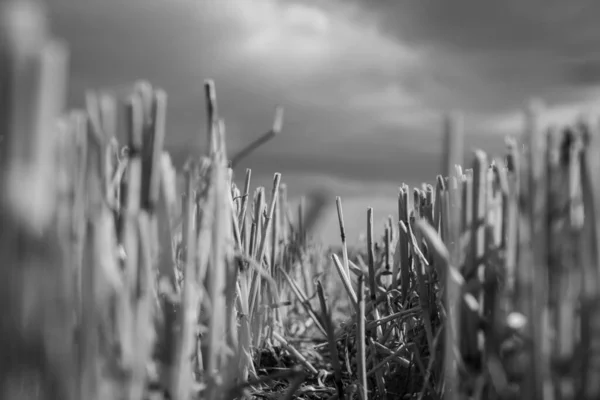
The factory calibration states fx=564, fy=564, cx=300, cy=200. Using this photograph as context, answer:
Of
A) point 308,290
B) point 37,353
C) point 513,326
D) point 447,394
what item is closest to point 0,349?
point 37,353

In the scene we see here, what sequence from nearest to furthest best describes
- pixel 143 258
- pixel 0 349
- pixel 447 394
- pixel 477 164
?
pixel 0 349 → pixel 143 258 → pixel 477 164 → pixel 447 394

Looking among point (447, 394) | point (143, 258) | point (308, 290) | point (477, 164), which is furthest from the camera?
point (308, 290)

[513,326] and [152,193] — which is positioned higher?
[152,193]

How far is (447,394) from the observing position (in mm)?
1445

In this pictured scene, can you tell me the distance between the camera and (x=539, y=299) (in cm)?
107

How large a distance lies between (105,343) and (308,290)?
309 centimetres

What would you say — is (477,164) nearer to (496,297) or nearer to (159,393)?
(496,297)

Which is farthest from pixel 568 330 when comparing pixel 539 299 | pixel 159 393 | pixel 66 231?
pixel 66 231

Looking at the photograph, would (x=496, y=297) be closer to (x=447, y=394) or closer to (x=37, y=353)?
(x=447, y=394)

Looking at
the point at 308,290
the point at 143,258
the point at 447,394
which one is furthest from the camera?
the point at 308,290

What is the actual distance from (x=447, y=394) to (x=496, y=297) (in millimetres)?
382

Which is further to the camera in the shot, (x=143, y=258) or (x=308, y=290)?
(x=308, y=290)

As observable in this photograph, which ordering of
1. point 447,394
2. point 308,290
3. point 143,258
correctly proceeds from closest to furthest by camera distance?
point 143,258
point 447,394
point 308,290

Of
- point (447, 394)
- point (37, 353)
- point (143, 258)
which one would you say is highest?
point (143, 258)
